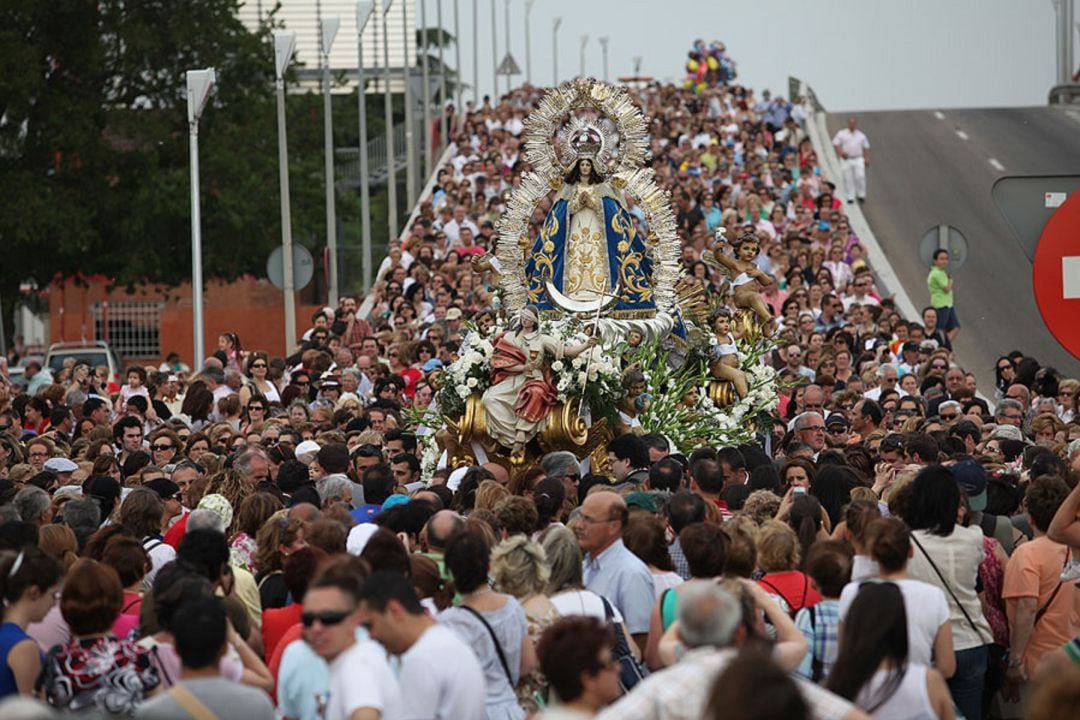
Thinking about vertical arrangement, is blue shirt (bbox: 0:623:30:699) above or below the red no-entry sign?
below

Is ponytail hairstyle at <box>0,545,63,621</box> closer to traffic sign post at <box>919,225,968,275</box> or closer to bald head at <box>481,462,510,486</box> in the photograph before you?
bald head at <box>481,462,510,486</box>

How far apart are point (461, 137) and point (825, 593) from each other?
43.6 meters

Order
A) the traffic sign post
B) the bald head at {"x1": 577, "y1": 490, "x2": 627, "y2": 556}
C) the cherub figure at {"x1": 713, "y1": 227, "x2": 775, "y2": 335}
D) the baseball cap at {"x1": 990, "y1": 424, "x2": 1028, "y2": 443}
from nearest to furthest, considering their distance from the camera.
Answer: the bald head at {"x1": 577, "y1": 490, "x2": 627, "y2": 556}, the baseball cap at {"x1": 990, "y1": 424, "x2": 1028, "y2": 443}, the cherub figure at {"x1": 713, "y1": 227, "x2": 775, "y2": 335}, the traffic sign post

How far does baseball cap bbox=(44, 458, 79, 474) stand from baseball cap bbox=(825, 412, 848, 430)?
6134mm

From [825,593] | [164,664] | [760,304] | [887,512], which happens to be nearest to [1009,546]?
[887,512]

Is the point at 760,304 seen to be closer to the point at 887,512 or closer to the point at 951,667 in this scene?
the point at 887,512

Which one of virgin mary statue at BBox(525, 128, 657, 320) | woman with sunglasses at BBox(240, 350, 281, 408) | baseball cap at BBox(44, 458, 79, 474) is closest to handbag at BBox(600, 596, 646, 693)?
baseball cap at BBox(44, 458, 79, 474)

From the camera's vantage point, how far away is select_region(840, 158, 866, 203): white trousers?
43188mm

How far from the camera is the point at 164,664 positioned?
27.9ft

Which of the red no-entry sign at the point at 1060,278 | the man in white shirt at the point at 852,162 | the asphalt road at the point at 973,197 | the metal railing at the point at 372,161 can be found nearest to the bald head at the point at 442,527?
the red no-entry sign at the point at 1060,278

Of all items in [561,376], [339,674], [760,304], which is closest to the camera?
[339,674]

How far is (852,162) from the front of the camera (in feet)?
142

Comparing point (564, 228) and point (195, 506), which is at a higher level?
point (564, 228)

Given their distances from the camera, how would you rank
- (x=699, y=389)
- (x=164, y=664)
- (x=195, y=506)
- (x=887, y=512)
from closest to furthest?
(x=164, y=664) → (x=887, y=512) → (x=195, y=506) → (x=699, y=389)
